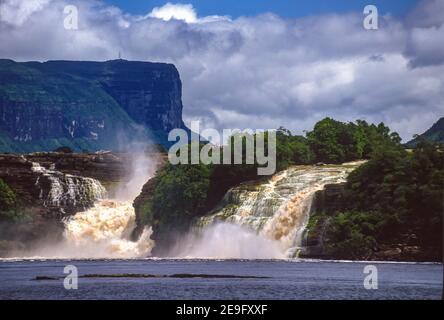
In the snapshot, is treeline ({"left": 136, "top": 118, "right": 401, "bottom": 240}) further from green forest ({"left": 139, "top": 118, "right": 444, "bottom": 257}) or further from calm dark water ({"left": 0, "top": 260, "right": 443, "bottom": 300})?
calm dark water ({"left": 0, "top": 260, "right": 443, "bottom": 300})

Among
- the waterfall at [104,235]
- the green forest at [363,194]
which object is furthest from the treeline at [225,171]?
the waterfall at [104,235]

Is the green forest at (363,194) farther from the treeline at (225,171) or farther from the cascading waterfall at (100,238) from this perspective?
the cascading waterfall at (100,238)

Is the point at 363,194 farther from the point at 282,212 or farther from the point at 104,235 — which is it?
the point at 104,235

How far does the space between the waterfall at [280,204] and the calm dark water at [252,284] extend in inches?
952

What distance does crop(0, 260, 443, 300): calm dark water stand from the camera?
81750 millimetres

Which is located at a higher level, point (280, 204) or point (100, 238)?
point (280, 204)

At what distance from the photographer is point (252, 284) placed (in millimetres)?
91938

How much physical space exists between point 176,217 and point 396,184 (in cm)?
4586

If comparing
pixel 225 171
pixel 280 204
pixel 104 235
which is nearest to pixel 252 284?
pixel 280 204

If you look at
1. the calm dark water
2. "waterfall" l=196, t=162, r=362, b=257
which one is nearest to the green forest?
"waterfall" l=196, t=162, r=362, b=257

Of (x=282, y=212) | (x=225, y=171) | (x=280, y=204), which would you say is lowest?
(x=282, y=212)

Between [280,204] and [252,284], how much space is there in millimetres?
56838
